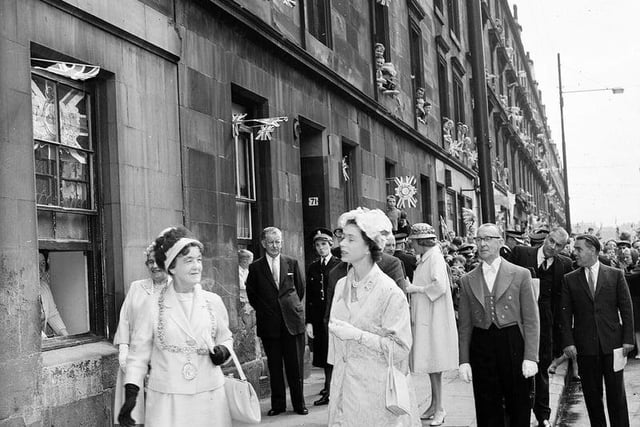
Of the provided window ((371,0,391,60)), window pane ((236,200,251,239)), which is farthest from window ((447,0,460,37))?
window pane ((236,200,251,239))

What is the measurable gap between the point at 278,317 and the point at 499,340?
3.52 metres

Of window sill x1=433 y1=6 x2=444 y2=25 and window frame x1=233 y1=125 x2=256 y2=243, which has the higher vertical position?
window sill x1=433 y1=6 x2=444 y2=25

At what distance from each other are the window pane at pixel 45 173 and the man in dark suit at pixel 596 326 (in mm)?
4636

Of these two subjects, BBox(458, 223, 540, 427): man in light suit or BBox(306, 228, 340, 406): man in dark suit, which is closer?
BBox(458, 223, 540, 427): man in light suit

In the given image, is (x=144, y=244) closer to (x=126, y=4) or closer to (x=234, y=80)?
(x=126, y=4)

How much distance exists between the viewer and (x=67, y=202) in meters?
7.77

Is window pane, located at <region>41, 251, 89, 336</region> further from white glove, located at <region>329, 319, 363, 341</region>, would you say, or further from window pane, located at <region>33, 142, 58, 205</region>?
white glove, located at <region>329, 319, 363, 341</region>

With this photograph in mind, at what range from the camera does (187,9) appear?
986cm

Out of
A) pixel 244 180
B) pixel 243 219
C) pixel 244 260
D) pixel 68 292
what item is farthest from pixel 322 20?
pixel 68 292

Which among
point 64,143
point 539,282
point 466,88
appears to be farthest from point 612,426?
point 466,88

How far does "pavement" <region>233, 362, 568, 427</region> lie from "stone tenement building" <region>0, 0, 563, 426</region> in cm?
115

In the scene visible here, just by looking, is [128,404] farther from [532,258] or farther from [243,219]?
[243,219]

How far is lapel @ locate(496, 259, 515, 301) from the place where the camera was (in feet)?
22.9

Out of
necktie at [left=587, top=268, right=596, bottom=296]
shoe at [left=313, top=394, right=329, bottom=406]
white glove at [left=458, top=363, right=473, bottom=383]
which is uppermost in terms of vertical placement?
necktie at [left=587, top=268, right=596, bottom=296]
